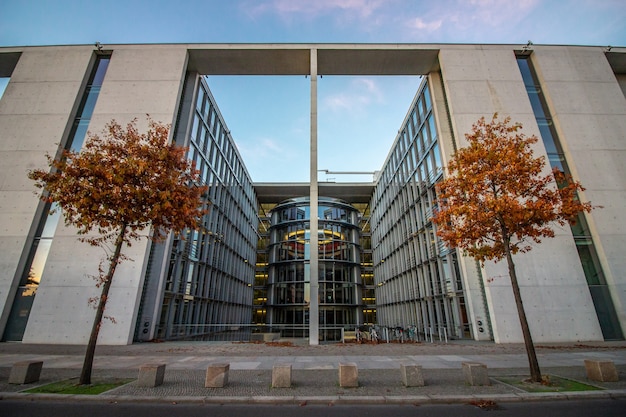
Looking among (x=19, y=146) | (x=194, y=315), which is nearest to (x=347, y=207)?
(x=194, y=315)

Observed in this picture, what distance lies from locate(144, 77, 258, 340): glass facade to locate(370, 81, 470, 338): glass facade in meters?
17.6

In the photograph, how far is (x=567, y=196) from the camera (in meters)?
10.1

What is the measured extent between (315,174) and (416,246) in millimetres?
15473

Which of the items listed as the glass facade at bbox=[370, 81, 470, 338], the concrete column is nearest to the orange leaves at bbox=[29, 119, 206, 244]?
the concrete column

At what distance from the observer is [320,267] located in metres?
39.0

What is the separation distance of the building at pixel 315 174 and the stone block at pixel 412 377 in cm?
871

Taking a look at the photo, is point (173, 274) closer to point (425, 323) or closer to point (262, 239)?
point (425, 323)

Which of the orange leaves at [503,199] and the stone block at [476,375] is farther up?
the orange leaves at [503,199]

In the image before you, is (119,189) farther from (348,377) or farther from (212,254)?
(212,254)

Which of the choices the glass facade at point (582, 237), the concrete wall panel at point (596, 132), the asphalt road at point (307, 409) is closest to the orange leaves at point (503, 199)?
the asphalt road at point (307, 409)

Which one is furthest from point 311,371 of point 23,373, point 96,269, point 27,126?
point 27,126

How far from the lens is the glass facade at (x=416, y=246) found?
75.5 ft

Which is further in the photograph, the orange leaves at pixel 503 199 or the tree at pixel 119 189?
the orange leaves at pixel 503 199

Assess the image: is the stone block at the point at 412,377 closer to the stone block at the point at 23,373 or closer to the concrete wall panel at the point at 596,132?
the stone block at the point at 23,373
